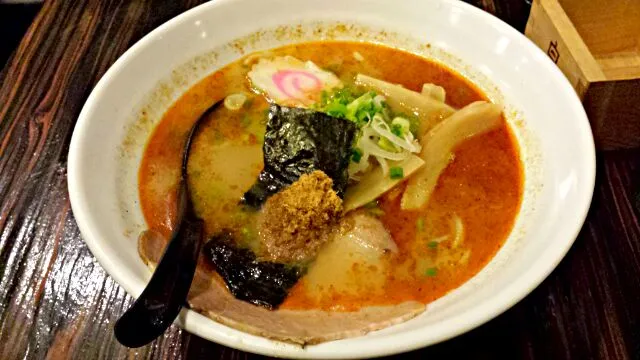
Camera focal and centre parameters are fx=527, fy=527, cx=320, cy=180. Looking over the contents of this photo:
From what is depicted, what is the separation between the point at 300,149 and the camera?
179 cm

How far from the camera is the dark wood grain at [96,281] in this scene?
1470 mm

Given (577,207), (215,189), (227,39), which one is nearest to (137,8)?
(227,39)

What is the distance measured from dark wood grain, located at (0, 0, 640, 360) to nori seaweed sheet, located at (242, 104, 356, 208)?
580mm

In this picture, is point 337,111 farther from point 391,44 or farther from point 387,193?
point 391,44

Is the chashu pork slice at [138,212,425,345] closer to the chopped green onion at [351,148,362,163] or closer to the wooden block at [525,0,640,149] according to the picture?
the chopped green onion at [351,148,362,163]

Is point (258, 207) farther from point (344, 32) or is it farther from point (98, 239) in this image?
point (344, 32)

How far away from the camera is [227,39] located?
2.30 meters

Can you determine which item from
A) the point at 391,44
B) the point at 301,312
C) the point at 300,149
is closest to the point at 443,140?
the point at 300,149

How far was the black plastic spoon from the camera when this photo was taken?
46.8 inches

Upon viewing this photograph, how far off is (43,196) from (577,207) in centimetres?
178

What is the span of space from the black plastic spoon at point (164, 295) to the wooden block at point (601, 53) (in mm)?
1411

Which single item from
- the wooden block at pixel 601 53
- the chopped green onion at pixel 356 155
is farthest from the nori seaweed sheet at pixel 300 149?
the wooden block at pixel 601 53

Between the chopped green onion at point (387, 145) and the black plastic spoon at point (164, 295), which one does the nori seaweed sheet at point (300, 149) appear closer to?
the chopped green onion at point (387, 145)

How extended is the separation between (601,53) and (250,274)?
187 centimetres
